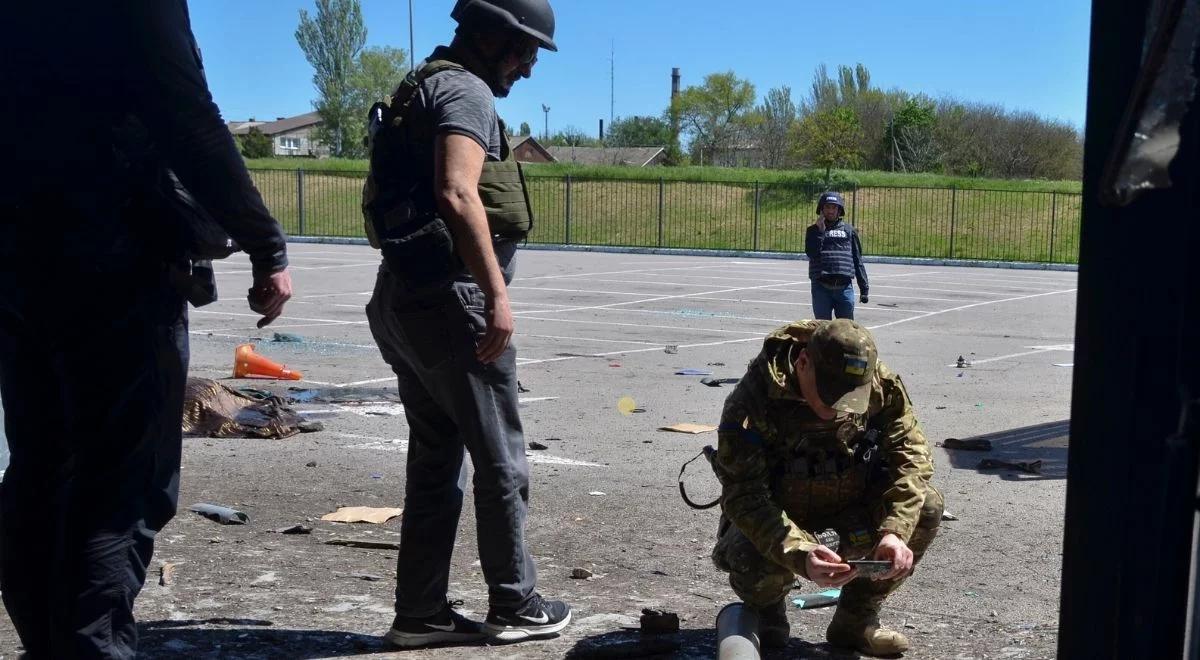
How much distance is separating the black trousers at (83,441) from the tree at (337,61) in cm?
8424

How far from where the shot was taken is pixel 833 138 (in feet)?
168

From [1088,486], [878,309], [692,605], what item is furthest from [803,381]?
[878,309]

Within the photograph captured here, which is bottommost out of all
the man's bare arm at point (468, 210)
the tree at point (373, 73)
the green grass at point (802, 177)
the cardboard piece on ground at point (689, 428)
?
the cardboard piece on ground at point (689, 428)

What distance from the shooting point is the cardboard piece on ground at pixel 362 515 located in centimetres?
545

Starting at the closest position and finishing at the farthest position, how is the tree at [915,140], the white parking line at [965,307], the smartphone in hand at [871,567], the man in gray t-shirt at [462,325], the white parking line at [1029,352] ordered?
the smartphone in hand at [871,567], the man in gray t-shirt at [462,325], the white parking line at [1029,352], the white parking line at [965,307], the tree at [915,140]

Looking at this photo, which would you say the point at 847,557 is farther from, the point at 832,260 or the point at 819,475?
the point at 832,260

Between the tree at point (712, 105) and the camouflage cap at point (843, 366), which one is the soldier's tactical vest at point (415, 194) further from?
the tree at point (712, 105)

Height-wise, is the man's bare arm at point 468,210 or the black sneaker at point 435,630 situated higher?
the man's bare arm at point 468,210

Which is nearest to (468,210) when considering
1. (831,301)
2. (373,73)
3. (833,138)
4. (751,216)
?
(831,301)

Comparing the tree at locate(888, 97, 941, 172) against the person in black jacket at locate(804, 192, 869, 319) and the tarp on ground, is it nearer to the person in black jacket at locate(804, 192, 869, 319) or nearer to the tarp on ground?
the person in black jacket at locate(804, 192, 869, 319)

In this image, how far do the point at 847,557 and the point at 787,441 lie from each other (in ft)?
1.23

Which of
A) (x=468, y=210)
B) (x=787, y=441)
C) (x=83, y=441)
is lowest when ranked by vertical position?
(x=787, y=441)

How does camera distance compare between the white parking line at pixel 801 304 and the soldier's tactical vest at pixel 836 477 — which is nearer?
the soldier's tactical vest at pixel 836 477

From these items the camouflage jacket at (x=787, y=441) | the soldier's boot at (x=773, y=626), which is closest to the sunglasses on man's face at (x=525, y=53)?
the camouflage jacket at (x=787, y=441)
